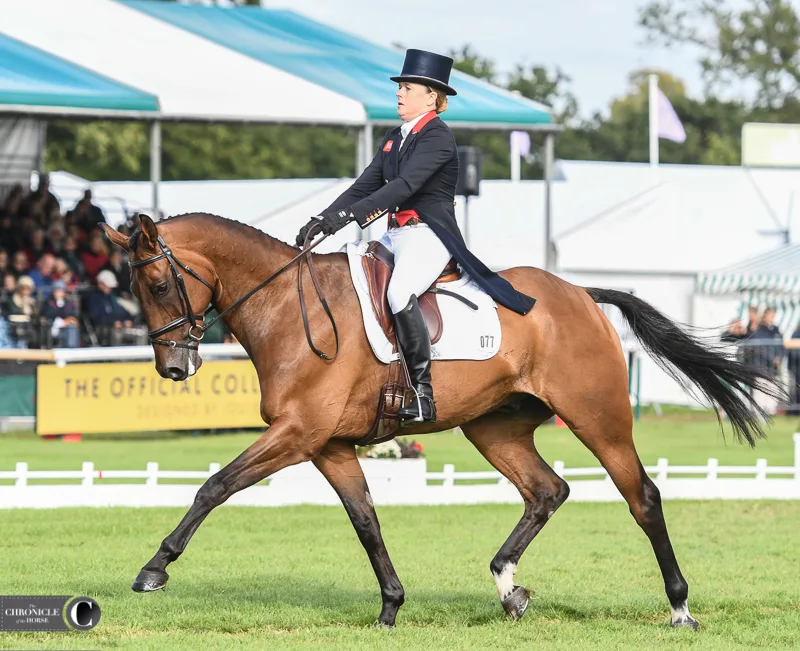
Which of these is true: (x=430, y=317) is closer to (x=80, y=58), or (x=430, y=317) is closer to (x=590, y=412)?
(x=590, y=412)

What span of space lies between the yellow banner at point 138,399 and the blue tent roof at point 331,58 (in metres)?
4.62

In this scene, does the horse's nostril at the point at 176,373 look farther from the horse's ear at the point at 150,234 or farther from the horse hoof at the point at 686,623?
the horse hoof at the point at 686,623

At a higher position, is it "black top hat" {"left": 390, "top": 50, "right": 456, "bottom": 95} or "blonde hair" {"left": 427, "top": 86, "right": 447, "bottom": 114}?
"black top hat" {"left": 390, "top": 50, "right": 456, "bottom": 95}

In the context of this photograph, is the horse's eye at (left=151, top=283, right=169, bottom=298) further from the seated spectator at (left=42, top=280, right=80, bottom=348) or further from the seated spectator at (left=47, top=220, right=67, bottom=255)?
the seated spectator at (left=47, top=220, right=67, bottom=255)

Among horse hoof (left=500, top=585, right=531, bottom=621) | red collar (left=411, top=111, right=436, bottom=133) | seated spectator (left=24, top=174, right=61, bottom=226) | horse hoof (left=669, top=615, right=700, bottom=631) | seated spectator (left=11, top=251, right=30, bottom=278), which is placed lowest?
horse hoof (left=669, top=615, right=700, bottom=631)

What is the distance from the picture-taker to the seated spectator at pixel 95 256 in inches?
829

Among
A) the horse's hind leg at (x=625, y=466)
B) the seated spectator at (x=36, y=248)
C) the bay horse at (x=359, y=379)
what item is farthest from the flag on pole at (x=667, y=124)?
the horse's hind leg at (x=625, y=466)

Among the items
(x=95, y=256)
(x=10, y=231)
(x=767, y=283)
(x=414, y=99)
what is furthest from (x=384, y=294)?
(x=767, y=283)

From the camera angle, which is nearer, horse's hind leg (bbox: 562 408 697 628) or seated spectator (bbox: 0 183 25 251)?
horse's hind leg (bbox: 562 408 697 628)

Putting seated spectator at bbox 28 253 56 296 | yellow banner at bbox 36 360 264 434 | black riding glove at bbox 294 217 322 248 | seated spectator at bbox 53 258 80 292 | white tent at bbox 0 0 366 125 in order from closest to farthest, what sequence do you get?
1. black riding glove at bbox 294 217 322 248
2. yellow banner at bbox 36 360 264 434
3. white tent at bbox 0 0 366 125
4. seated spectator at bbox 28 253 56 296
5. seated spectator at bbox 53 258 80 292

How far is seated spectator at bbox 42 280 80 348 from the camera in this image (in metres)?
18.5

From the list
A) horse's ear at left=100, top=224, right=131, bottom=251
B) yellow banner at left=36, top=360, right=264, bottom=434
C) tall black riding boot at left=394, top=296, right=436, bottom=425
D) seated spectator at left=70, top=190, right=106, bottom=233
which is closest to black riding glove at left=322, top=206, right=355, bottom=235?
tall black riding boot at left=394, top=296, right=436, bottom=425

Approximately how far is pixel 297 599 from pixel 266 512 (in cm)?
435

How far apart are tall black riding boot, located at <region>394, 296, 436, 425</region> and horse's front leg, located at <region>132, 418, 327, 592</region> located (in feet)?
1.76
